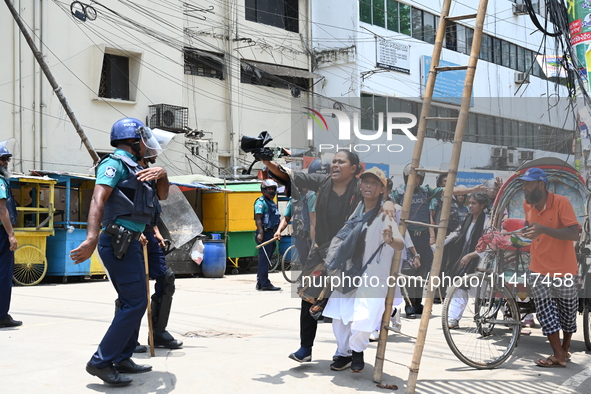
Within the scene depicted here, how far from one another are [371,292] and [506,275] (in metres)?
1.70

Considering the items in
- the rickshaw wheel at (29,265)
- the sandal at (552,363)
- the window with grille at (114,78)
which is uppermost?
the window with grille at (114,78)

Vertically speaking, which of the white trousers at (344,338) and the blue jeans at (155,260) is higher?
the blue jeans at (155,260)

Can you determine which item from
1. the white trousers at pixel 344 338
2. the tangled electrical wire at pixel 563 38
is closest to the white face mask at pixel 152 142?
the white trousers at pixel 344 338

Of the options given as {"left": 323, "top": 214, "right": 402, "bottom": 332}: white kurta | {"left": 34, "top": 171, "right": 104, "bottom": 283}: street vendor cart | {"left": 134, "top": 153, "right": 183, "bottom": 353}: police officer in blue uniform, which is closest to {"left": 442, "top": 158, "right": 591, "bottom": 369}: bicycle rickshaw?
{"left": 323, "top": 214, "right": 402, "bottom": 332}: white kurta

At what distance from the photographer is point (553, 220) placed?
18.2ft

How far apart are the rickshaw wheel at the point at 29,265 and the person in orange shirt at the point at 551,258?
29.5 ft

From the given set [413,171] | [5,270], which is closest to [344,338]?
[413,171]

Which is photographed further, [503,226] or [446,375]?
[503,226]

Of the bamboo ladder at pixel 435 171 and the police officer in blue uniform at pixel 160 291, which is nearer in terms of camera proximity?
the bamboo ladder at pixel 435 171

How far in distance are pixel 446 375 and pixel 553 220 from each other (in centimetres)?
167

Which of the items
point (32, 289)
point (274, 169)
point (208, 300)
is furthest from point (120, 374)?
point (32, 289)

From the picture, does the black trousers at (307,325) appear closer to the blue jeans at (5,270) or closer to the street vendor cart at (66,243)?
the blue jeans at (5,270)

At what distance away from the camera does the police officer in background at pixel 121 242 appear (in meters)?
4.27

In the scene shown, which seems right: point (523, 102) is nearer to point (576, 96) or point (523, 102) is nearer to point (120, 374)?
point (576, 96)
